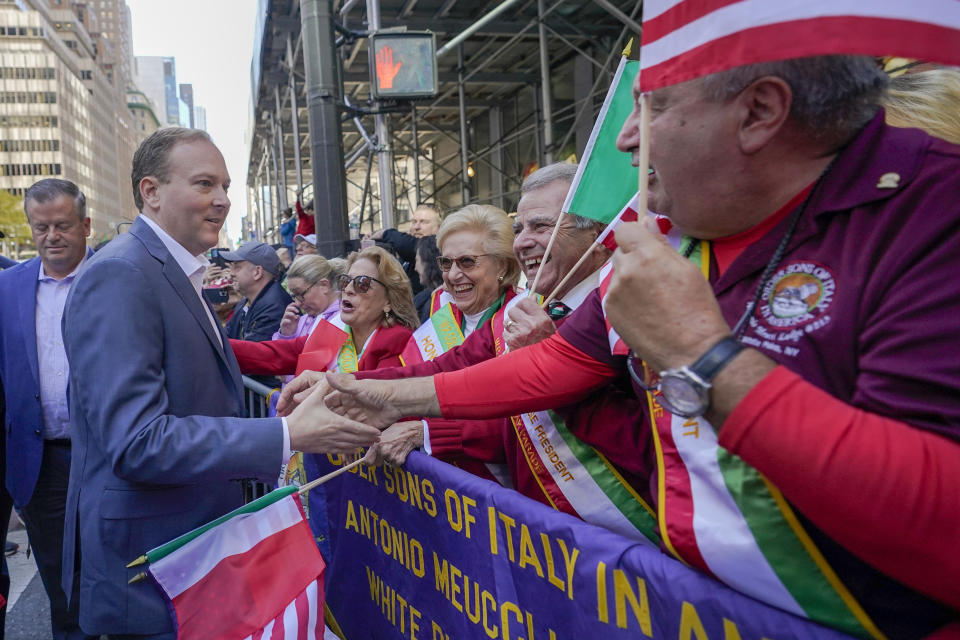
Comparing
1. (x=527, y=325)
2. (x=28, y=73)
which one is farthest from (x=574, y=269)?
(x=28, y=73)

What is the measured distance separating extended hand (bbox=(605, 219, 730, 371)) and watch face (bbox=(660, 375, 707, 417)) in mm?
30

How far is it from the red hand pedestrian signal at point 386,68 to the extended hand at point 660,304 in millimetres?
5233

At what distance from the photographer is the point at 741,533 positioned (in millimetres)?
1187

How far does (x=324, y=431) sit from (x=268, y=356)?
2.19 m

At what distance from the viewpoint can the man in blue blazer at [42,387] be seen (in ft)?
10.5

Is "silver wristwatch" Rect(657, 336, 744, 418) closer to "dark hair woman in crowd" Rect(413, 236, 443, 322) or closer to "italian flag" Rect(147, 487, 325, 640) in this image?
"italian flag" Rect(147, 487, 325, 640)

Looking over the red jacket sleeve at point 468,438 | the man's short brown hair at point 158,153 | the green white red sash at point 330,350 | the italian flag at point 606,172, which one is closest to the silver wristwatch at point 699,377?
the italian flag at point 606,172

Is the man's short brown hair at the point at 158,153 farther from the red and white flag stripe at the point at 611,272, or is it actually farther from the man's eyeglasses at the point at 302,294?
the man's eyeglasses at the point at 302,294

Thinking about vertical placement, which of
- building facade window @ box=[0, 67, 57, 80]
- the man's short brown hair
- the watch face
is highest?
building facade window @ box=[0, 67, 57, 80]

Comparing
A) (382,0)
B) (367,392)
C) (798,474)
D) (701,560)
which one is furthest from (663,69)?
(382,0)

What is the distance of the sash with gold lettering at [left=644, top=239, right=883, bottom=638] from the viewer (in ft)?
3.70

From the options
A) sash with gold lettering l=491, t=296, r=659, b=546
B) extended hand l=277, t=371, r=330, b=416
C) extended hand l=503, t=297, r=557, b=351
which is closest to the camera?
sash with gold lettering l=491, t=296, r=659, b=546

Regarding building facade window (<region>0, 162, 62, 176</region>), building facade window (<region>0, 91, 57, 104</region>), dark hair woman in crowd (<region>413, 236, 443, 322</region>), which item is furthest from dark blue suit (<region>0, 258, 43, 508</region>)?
building facade window (<region>0, 91, 57, 104</region>)

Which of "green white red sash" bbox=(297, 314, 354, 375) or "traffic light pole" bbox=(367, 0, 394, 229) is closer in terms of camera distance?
"green white red sash" bbox=(297, 314, 354, 375)
